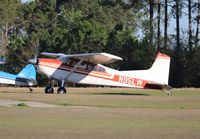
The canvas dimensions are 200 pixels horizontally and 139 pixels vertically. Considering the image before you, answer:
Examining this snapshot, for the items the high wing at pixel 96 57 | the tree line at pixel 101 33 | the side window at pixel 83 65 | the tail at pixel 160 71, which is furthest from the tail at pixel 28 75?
the tree line at pixel 101 33

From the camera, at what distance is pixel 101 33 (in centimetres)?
6931

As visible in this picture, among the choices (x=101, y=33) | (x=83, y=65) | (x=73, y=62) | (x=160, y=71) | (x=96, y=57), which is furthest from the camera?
(x=101, y=33)

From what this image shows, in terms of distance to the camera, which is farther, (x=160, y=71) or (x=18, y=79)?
(x=18, y=79)

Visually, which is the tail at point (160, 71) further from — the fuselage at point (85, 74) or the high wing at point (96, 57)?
the high wing at point (96, 57)

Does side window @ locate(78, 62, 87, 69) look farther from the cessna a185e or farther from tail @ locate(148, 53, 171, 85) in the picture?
tail @ locate(148, 53, 171, 85)

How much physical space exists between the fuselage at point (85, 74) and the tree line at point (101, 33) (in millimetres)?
19143

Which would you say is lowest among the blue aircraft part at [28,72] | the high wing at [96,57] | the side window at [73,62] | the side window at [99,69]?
the blue aircraft part at [28,72]

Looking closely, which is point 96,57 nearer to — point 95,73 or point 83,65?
point 83,65

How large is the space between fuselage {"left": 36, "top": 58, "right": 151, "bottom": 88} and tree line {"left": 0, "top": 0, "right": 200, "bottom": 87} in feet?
62.8

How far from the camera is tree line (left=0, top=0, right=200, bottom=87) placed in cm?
6256

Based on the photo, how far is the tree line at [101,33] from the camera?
62.6 m

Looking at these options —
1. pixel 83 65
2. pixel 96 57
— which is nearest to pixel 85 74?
pixel 83 65

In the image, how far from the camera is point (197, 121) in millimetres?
16828

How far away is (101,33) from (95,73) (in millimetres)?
30537
